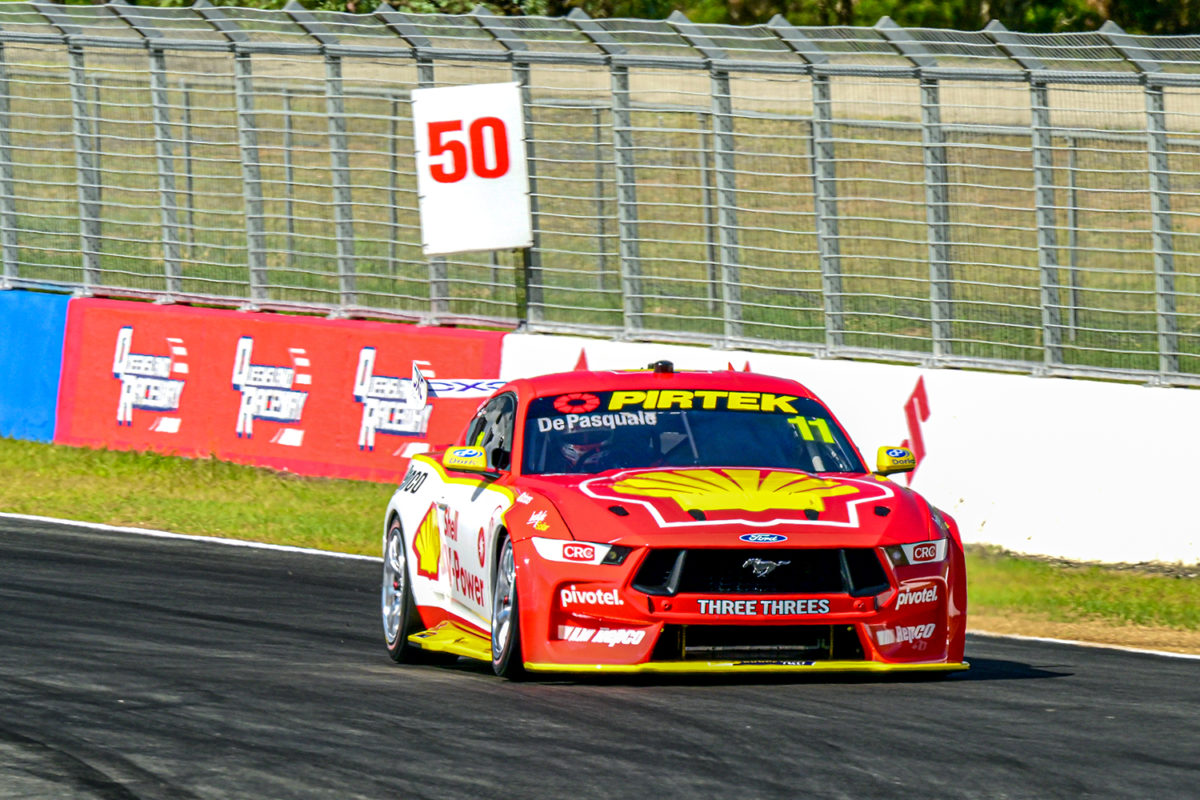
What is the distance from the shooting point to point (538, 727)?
316 inches

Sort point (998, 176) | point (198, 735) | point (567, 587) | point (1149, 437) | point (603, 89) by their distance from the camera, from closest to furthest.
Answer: point (198, 735) → point (567, 587) → point (1149, 437) → point (998, 176) → point (603, 89)

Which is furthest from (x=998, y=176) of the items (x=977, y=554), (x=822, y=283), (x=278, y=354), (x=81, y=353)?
(x=81, y=353)

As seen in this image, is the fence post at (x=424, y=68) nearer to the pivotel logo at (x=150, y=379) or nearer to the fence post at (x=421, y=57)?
the fence post at (x=421, y=57)

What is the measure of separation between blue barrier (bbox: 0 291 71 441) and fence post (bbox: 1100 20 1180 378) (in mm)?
10322

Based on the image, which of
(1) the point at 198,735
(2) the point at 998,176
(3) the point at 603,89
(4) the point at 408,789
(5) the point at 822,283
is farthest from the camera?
(3) the point at 603,89

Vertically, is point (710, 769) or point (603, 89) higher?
point (603, 89)

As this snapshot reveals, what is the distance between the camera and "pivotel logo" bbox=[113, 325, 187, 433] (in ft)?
64.4

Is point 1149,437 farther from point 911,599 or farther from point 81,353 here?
→ point 81,353

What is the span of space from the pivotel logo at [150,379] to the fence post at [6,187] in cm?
251

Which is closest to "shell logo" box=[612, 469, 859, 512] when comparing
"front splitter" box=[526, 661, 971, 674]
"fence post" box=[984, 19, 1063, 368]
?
"front splitter" box=[526, 661, 971, 674]

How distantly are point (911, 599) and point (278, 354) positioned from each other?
35.8ft

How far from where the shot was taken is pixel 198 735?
7828mm

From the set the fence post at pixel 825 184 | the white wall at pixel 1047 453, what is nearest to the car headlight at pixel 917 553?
the white wall at pixel 1047 453

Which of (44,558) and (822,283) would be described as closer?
(44,558)
